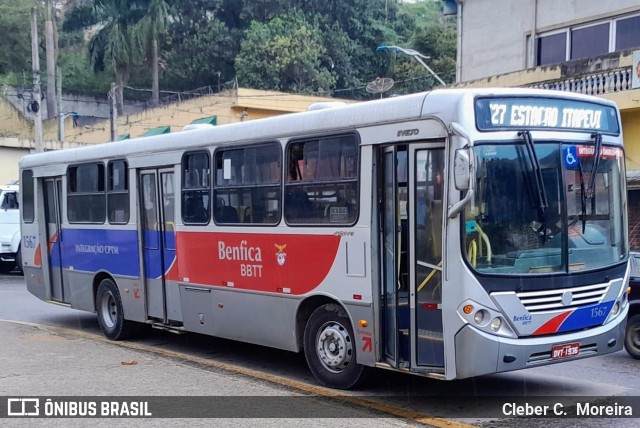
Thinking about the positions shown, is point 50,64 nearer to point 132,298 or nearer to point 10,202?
point 10,202

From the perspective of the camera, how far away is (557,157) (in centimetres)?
695

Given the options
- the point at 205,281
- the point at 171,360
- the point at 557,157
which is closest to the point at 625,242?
the point at 557,157

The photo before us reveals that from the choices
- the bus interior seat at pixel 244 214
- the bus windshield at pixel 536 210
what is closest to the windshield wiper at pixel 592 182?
the bus windshield at pixel 536 210

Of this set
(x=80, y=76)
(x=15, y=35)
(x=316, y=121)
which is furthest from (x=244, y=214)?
(x=80, y=76)

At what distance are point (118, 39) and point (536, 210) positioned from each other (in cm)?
4382

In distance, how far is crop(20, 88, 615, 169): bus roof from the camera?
22.7 ft

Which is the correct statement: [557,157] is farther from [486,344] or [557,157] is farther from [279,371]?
[279,371]

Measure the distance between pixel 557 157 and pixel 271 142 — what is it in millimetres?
3228

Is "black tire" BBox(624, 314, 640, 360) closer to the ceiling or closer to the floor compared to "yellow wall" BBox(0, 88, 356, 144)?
closer to the floor

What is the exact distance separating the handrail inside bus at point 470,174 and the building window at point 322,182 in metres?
1.26

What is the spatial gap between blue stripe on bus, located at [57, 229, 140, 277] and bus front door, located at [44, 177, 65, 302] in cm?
7

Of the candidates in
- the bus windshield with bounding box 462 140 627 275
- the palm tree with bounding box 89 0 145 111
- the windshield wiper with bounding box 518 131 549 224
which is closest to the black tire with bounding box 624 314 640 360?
the bus windshield with bounding box 462 140 627 275

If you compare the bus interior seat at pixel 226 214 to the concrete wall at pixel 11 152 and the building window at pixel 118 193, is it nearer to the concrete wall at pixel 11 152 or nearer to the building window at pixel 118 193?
the building window at pixel 118 193

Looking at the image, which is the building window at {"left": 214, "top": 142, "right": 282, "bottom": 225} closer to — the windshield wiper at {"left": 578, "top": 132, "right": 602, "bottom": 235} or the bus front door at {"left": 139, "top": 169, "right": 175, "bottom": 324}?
the bus front door at {"left": 139, "top": 169, "right": 175, "bottom": 324}
